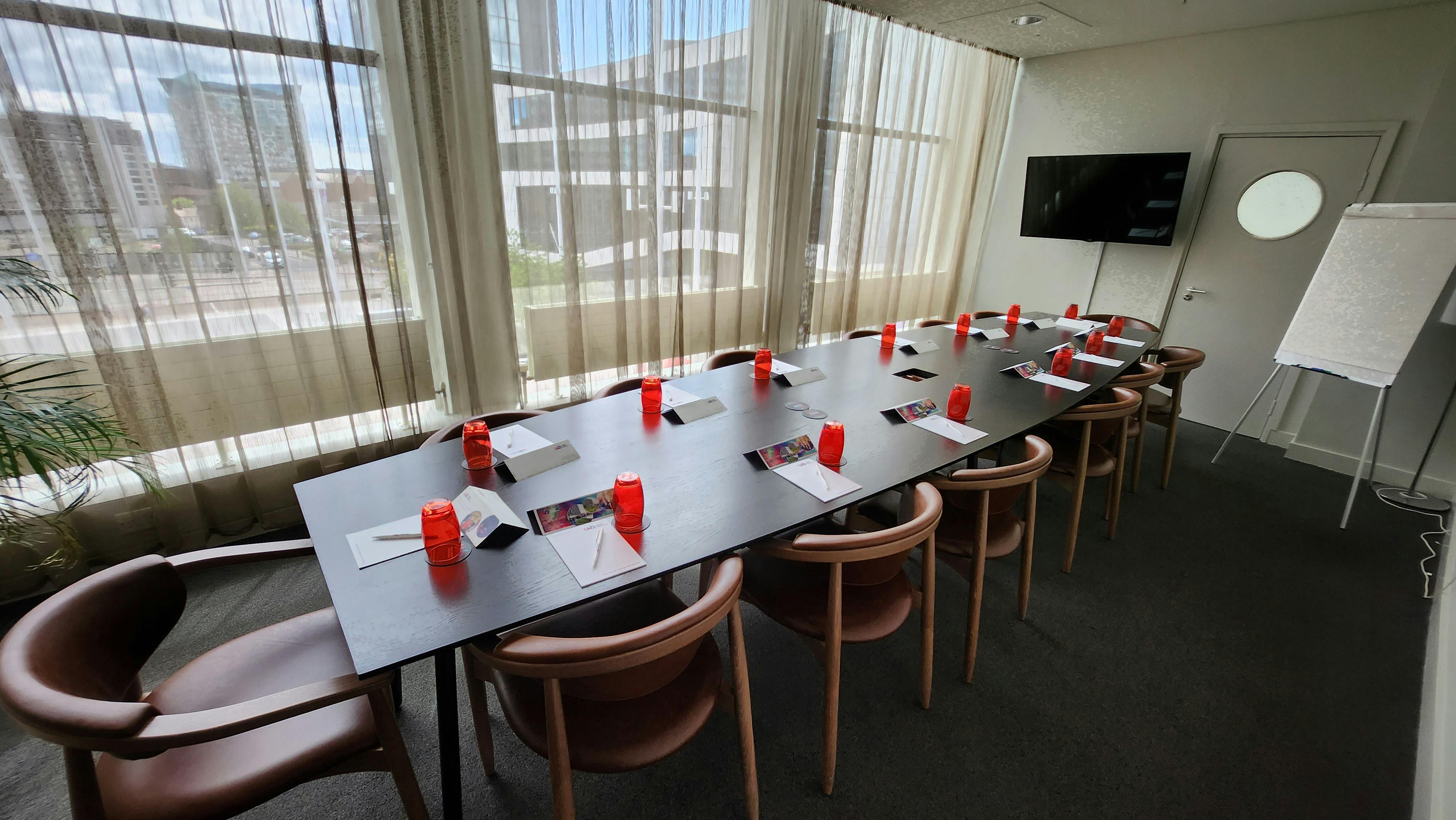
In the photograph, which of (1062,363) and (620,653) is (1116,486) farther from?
(620,653)

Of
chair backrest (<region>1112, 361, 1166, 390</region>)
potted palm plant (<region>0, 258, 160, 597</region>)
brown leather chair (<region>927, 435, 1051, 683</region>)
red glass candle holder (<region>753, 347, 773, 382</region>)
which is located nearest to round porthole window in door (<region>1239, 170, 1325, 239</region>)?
chair backrest (<region>1112, 361, 1166, 390</region>)

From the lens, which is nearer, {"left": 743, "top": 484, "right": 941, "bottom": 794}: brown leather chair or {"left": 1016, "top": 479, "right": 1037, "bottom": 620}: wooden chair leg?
{"left": 743, "top": 484, "right": 941, "bottom": 794}: brown leather chair

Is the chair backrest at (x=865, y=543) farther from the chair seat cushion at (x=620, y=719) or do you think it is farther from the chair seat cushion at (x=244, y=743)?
the chair seat cushion at (x=244, y=743)

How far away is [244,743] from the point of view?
3.57 feet

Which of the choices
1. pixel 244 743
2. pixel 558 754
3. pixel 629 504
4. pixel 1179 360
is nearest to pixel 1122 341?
pixel 1179 360

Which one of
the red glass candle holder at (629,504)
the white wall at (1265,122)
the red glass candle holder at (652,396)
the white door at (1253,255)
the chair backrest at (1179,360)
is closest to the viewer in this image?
the red glass candle holder at (629,504)

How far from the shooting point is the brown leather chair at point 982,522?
1.60 metres

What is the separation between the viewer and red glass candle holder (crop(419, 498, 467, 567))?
1146mm

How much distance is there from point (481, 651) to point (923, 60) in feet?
17.0

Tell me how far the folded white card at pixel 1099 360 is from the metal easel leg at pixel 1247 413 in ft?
3.42

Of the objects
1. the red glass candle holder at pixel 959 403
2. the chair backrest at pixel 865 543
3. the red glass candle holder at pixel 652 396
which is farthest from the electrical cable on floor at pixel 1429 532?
the red glass candle holder at pixel 652 396

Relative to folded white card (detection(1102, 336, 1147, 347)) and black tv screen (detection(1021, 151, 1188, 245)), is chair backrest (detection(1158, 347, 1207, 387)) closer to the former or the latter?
folded white card (detection(1102, 336, 1147, 347))

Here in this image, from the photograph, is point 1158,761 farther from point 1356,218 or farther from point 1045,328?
point 1356,218

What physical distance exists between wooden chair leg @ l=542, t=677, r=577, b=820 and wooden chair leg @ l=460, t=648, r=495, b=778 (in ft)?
1.34
